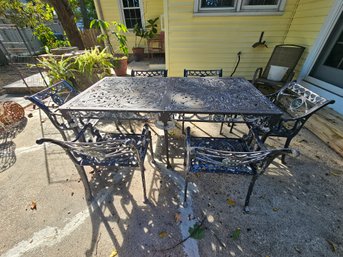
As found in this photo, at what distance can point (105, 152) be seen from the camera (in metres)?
1.31

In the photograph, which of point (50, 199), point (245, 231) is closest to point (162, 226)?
point (245, 231)

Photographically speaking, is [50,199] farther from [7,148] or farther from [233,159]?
[233,159]

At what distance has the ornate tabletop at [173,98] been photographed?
5.17 feet

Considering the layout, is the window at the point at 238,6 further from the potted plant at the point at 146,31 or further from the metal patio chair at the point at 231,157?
the potted plant at the point at 146,31

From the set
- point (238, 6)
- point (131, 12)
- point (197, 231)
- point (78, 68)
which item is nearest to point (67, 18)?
point (78, 68)

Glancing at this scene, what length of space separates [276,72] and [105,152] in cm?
386

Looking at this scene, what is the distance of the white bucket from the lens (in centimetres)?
340

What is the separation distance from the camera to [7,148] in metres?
2.58

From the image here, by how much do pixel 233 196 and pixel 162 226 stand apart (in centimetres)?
87

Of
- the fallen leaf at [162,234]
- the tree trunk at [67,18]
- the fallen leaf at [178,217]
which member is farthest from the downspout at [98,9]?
the fallen leaf at [162,234]

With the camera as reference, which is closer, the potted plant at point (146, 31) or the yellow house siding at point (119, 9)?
the yellow house siding at point (119, 9)

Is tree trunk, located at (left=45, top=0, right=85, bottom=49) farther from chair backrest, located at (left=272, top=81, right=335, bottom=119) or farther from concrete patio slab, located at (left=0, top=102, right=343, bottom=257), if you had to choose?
chair backrest, located at (left=272, top=81, right=335, bottom=119)

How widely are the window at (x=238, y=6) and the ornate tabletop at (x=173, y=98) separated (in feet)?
7.99

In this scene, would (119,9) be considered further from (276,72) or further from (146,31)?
(276,72)
